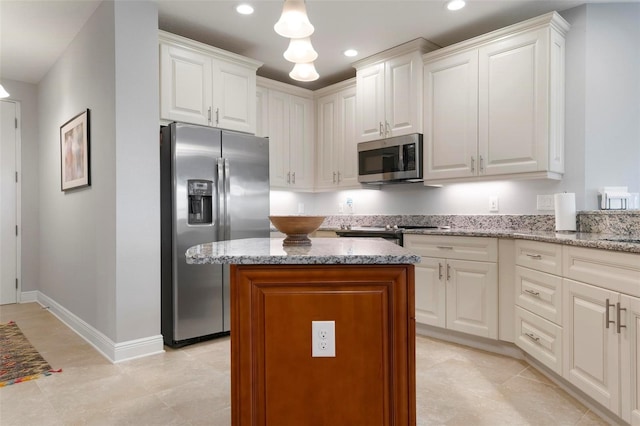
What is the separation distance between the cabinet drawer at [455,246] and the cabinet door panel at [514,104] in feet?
1.96

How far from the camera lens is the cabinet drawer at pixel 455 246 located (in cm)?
293

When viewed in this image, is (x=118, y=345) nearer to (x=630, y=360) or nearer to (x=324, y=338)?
(x=324, y=338)

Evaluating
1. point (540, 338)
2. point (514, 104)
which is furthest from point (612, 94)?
point (540, 338)

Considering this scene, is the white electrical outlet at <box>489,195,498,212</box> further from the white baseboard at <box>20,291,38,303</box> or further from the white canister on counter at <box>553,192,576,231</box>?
the white baseboard at <box>20,291,38,303</box>

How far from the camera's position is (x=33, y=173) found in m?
4.78

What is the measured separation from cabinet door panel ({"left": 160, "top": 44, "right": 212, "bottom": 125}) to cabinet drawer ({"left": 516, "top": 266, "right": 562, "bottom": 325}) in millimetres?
2775

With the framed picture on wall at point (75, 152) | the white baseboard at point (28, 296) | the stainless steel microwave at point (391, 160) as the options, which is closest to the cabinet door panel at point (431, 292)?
the stainless steel microwave at point (391, 160)

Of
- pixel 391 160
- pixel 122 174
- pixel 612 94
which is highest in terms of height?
pixel 612 94

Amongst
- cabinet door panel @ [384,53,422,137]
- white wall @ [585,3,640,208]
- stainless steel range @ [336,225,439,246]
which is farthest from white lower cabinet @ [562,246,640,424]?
cabinet door panel @ [384,53,422,137]

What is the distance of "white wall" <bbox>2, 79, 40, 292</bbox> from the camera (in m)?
4.71

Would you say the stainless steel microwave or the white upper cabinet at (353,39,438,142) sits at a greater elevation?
the white upper cabinet at (353,39,438,142)

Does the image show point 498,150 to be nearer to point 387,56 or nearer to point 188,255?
point 387,56

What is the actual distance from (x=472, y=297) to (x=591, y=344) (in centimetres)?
101

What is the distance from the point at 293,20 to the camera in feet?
5.51
